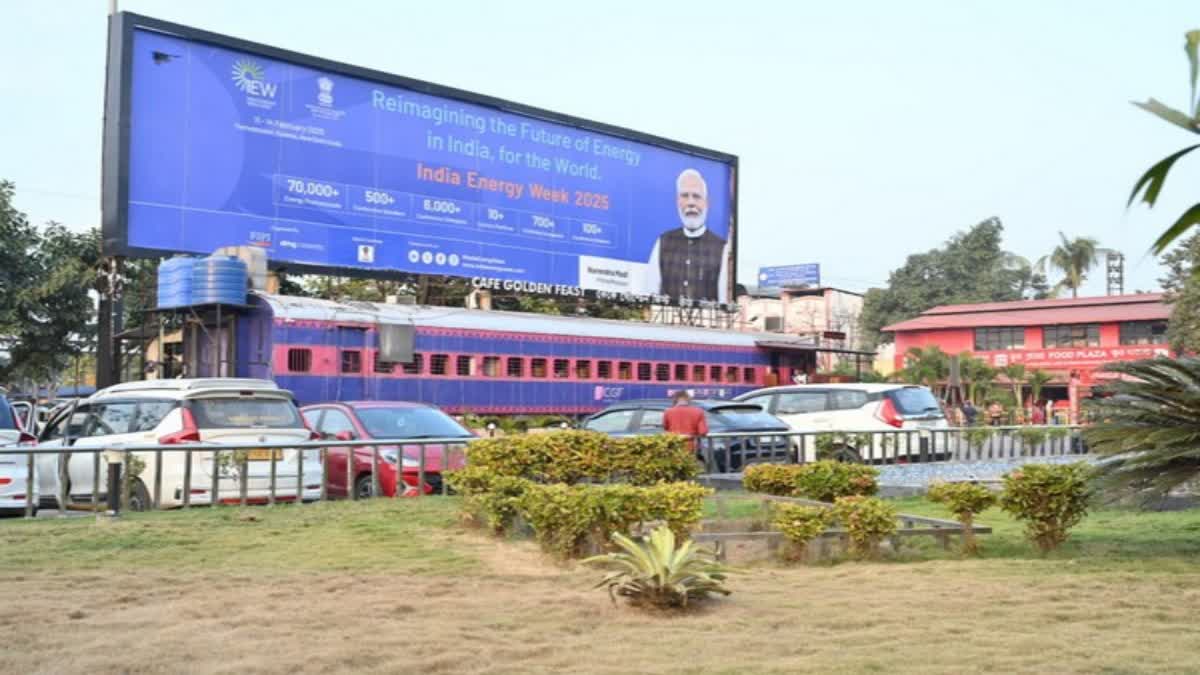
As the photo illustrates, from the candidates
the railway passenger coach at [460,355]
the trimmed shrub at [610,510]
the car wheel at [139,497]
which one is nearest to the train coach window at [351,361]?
the railway passenger coach at [460,355]

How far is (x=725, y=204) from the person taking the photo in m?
41.0

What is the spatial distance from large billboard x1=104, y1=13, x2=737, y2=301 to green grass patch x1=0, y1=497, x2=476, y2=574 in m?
16.7

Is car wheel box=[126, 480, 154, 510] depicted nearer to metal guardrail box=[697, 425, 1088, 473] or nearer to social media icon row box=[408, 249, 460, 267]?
metal guardrail box=[697, 425, 1088, 473]

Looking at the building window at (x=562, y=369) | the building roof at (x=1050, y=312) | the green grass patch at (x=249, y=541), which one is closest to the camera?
the green grass patch at (x=249, y=541)

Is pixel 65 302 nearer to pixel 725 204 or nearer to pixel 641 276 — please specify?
pixel 641 276

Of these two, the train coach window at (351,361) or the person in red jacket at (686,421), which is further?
the train coach window at (351,361)

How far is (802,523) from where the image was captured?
7.62 meters

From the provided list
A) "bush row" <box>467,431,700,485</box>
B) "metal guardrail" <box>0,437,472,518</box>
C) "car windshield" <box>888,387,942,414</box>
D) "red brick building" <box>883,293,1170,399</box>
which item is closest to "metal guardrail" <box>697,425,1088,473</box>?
"car windshield" <box>888,387,942,414</box>

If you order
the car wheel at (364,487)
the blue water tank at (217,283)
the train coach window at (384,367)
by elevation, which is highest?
the blue water tank at (217,283)

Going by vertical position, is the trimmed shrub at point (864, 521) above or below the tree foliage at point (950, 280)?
below

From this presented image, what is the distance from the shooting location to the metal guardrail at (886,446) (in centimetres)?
1383

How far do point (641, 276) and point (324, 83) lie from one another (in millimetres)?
12444

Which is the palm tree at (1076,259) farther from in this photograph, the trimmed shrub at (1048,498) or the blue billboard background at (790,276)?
the trimmed shrub at (1048,498)

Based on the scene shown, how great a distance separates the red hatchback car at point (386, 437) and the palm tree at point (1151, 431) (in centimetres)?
640
